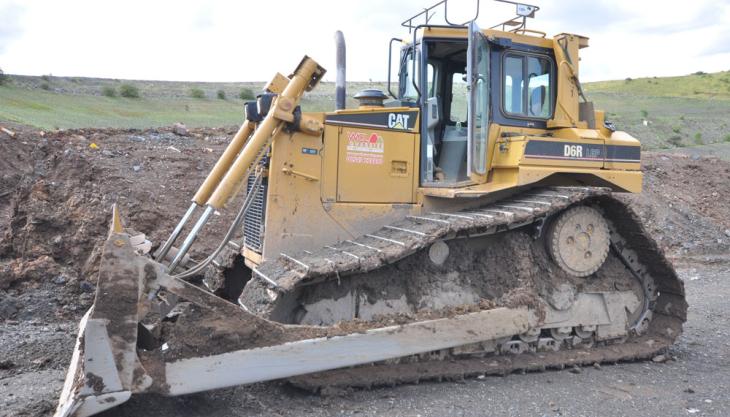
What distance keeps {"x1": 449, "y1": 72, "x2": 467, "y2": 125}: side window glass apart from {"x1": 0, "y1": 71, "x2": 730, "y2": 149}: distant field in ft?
48.8

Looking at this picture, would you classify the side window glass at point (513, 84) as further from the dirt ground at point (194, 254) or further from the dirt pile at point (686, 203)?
the dirt pile at point (686, 203)

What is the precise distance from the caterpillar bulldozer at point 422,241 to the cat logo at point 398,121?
0.07 ft

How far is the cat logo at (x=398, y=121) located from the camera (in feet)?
20.1

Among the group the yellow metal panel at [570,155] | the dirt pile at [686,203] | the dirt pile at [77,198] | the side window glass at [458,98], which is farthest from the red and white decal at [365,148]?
the dirt pile at [686,203]

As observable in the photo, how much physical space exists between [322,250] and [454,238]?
1.22 m

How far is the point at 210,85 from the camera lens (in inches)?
2286

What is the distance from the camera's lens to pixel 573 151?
21.1ft

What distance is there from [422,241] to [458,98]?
2.17 m

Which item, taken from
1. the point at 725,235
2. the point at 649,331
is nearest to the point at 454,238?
the point at 649,331

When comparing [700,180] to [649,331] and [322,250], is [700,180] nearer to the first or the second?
[649,331]

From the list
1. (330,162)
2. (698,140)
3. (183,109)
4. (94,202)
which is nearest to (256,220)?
(330,162)

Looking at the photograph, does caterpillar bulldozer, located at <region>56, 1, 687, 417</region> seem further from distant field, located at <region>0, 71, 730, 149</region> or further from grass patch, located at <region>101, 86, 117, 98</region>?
grass patch, located at <region>101, 86, 117, 98</region>

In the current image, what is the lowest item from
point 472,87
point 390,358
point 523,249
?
point 390,358

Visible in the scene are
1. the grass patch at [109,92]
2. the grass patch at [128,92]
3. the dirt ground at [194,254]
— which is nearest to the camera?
the dirt ground at [194,254]
